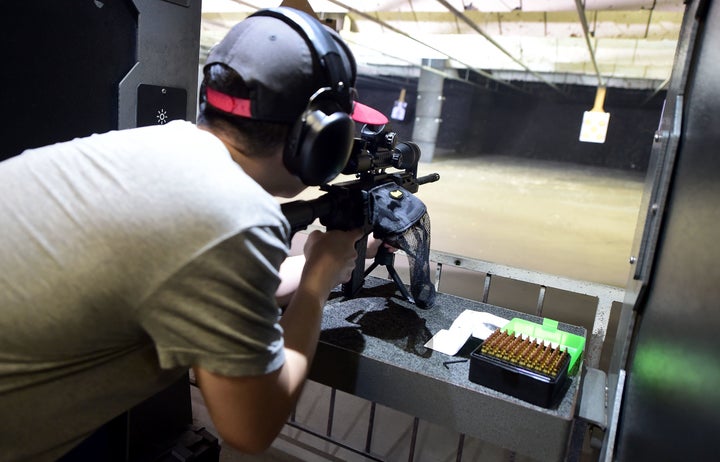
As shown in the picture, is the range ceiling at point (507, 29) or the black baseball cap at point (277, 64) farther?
the range ceiling at point (507, 29)

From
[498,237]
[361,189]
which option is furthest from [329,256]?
[498,237]

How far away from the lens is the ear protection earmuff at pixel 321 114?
62 centimetres

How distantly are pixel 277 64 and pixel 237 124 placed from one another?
3.5 inches

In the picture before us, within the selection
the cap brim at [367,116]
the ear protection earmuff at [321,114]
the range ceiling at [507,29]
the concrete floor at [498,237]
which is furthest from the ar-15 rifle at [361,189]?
the range ceiling at [507,29]

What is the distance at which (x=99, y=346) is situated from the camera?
541 millimetres

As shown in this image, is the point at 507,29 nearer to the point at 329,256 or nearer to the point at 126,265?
the point at 329,256

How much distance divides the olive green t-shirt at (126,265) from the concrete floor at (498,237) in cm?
86

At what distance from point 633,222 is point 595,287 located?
3991 mm

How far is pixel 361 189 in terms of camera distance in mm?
910

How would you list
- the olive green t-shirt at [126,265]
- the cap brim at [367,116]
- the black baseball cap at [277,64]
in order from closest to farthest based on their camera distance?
1. the olive green t-shirt at [126,265]
2. the black baseball cap at [277,64]
3. the cap brim at [367,116]

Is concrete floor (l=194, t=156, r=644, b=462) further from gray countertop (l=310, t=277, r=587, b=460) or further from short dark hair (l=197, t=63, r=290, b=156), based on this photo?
short dark hair (l=197, t=63, r=290, b=156)

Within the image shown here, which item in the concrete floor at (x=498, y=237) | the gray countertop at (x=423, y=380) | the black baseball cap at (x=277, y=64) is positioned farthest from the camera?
the concrete floor at (x=498, y=237)

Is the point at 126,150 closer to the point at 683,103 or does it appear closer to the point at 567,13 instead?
the point at 683,103

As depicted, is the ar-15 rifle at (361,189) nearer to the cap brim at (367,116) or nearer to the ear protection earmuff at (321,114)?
the cap brim at (367,116)
